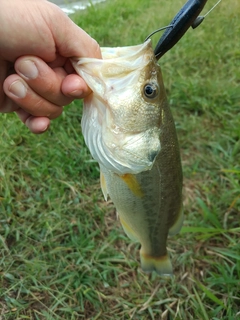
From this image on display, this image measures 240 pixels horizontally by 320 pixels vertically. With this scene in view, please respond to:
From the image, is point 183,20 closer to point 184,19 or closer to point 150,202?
point 184,19

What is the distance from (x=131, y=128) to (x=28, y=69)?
421 mm

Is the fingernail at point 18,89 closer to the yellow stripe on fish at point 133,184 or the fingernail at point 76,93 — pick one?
the fingernail at point 76,93

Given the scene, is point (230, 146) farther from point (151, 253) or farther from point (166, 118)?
point (166, 118)

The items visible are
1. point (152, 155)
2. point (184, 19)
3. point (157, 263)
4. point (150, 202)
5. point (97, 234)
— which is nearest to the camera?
point (184, 19)

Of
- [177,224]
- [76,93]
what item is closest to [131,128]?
[76,93]

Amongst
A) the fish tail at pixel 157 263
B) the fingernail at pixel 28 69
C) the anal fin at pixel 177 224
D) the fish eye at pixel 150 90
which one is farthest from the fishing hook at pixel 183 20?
the fish tail at pixel 157 263

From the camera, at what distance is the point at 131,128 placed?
56.7 inches

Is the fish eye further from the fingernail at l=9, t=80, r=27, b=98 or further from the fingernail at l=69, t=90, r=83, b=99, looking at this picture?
the fingernail at l=9, t=80, r=27, b=98

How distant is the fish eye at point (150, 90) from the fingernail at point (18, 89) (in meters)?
0.44

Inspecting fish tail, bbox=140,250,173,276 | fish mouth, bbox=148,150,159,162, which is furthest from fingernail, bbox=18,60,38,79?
fish tail, bbox=140,250,173,276

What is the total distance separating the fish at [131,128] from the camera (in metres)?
1.36

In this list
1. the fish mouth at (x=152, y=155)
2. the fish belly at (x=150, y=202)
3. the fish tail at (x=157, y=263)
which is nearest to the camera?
the fish mouth at (x=152, y=155)

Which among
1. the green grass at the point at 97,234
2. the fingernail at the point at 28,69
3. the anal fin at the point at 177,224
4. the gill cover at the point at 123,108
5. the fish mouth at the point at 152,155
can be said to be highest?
the fingernail at the point at 28,69

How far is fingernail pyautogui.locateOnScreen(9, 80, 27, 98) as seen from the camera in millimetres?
1427
